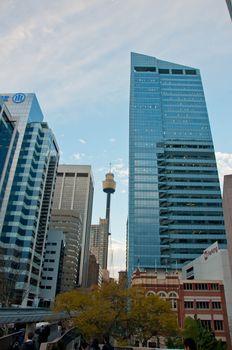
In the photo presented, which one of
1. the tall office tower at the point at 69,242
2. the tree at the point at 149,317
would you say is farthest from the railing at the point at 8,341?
the tall office tower at the point at 69,242

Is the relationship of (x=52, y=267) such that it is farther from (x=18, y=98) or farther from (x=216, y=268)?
(x=216, y=268)

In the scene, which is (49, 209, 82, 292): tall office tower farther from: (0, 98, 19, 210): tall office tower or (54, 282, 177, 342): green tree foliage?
(54, 282, 177, 342): green tree foliage

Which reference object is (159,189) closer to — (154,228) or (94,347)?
(154,228)

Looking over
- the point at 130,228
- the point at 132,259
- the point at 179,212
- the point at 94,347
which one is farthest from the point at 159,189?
the point at 94,347

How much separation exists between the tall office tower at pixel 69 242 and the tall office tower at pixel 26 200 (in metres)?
53.7

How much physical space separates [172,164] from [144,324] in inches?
4007

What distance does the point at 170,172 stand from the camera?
428 feet

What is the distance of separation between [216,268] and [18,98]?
3344 inches

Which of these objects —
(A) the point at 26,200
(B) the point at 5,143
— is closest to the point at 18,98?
(B) the point at 5,143

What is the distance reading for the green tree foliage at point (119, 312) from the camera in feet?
108

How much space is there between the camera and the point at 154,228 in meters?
119

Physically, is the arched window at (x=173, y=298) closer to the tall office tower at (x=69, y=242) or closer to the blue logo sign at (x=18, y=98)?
the blue logo sign at (x=18, y=98)

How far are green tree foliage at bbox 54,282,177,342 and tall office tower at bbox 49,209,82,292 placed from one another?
4519 inches

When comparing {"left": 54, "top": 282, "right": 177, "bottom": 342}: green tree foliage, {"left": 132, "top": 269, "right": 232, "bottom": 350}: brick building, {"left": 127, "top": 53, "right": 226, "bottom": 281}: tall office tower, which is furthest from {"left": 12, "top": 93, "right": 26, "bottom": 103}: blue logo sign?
{"left": 54, "top": 282, "right": 177, "bottom": 342}: green tree foliage
